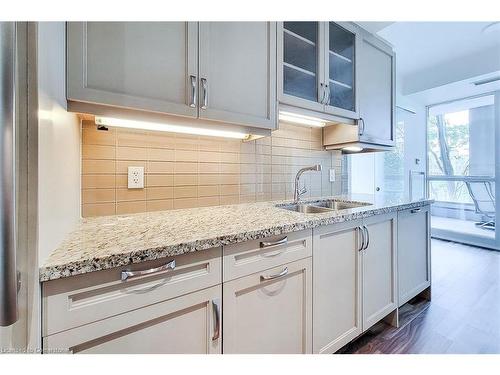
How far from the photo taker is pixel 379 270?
142 cm

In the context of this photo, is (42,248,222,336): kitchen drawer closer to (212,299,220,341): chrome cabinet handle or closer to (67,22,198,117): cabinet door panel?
(212,299,220,341): chrome cabinet handle

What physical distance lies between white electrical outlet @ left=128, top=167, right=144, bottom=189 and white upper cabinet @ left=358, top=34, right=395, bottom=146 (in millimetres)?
1562

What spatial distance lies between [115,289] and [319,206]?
141 cm

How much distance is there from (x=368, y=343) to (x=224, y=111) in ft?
5.33

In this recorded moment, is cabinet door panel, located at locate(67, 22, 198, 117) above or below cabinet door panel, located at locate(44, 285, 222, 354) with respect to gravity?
above

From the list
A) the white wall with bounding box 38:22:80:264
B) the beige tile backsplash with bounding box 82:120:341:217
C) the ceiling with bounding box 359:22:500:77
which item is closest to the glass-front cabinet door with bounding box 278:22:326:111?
the beige tile backsplash with bounding box 82:120:341:217

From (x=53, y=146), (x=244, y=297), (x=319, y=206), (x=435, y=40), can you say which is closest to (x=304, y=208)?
(x=319, y=206)

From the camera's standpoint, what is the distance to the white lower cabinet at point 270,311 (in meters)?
0.84

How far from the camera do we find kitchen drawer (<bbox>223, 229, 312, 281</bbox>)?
0.83 meters

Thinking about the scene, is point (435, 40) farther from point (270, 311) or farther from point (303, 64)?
point (270, 311)

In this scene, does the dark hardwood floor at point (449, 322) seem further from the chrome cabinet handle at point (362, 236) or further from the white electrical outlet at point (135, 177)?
the white electrical outlet at point (135, 177)
